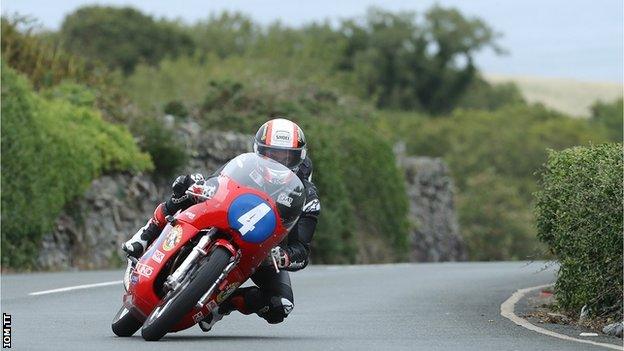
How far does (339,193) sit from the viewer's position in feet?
122

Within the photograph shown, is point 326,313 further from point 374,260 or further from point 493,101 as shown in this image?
point 493,101

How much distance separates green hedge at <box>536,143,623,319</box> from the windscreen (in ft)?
9.61

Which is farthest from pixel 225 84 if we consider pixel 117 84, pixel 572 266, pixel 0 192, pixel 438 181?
pixel 572 266

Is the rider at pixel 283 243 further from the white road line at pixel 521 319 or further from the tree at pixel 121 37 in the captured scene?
the tree at pixel 121 37

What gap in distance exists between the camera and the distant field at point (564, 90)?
6324 inches

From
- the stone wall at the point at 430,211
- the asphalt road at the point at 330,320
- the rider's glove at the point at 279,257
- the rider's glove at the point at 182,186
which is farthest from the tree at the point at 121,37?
the rider's glove at the point at 279,257

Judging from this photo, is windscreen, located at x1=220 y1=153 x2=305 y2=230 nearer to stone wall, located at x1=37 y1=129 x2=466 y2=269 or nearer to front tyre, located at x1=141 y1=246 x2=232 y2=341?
front tyre, located at x1=141 y1=246 x2=232 y2=341

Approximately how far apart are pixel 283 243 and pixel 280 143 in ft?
Answer: 2.79

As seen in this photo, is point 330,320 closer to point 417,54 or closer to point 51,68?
point 51,68

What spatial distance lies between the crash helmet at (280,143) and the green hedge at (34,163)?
12.3 meters

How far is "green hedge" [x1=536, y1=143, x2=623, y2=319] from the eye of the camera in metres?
14.1

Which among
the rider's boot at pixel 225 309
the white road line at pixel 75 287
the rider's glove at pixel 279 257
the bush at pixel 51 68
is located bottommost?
the white road line at pixel 75 287

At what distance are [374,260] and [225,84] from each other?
5831mm

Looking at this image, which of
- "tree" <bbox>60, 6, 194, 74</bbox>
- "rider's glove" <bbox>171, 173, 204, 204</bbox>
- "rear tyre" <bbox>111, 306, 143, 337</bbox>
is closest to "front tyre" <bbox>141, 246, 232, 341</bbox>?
"rear tyre" <bbox>111, 306, 143, 337</bbox>
